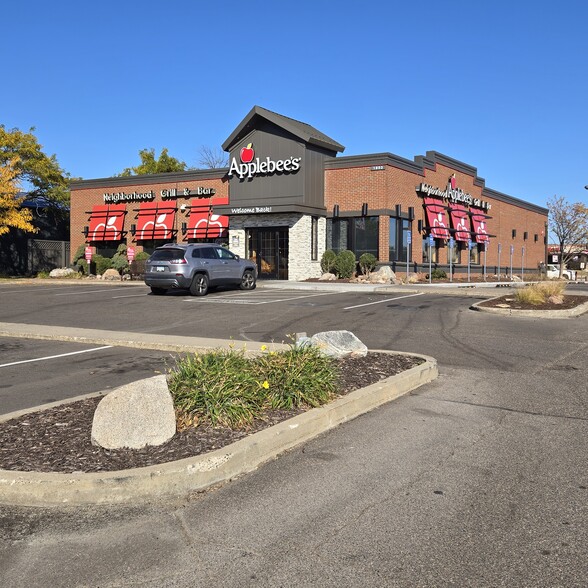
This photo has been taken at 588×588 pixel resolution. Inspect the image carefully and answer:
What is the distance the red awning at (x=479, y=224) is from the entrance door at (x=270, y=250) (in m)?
14.2

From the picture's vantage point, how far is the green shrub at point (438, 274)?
105 feet

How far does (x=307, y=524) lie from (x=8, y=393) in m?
4.95

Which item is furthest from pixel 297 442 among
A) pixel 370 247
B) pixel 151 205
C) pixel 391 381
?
pixel 151 205

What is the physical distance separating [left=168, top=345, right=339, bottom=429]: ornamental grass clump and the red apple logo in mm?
25867

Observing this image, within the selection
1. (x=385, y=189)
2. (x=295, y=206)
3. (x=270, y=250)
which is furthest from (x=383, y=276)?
(x=270, y=250)

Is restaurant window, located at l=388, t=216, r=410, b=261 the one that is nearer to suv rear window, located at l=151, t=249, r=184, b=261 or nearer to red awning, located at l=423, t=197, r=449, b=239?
red awning, located at l=423, t=197, r=449, b=239

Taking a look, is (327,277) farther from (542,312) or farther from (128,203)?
(542,312)

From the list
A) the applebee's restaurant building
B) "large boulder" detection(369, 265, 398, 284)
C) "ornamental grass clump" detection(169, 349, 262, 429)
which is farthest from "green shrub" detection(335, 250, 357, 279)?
"ornamental grass clump" detection(169, 349, 262, 429)

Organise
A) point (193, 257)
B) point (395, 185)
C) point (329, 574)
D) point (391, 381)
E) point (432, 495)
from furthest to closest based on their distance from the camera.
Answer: point (395, 185), point (193, 257), point (391, 381), point (432, 495), point (329, 574)

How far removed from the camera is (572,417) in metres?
6.22

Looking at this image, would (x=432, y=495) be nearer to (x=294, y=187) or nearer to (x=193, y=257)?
(x=193, y=257)

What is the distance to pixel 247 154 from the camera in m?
31.6

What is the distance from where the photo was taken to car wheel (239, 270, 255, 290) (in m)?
23.7

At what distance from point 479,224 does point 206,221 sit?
17.9 meters
